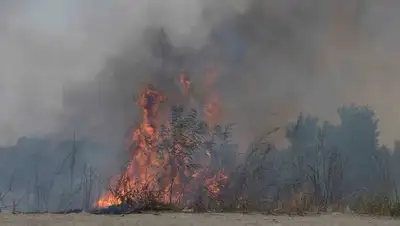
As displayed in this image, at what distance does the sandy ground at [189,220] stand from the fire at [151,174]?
5.63 feet

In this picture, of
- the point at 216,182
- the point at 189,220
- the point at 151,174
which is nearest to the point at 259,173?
the point at 216,182

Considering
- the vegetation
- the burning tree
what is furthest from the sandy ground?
the burning tree

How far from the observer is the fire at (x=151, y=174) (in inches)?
458

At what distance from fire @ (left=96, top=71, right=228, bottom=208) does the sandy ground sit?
5.63 ft

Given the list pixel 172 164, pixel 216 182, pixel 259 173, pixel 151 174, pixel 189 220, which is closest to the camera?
pixel 189 220

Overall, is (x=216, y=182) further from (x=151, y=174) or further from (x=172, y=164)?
→ (x=151, y=174)

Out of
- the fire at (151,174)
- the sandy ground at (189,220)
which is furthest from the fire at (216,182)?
the sandy ground at (189,220)

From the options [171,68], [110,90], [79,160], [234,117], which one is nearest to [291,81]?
[234,117]

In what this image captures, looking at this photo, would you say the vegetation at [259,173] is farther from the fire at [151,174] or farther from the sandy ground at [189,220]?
the sandy ground at [189,220]

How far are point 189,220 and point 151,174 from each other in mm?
4651

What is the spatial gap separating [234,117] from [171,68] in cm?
263

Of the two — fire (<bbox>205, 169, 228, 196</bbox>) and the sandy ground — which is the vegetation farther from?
the sandy ground

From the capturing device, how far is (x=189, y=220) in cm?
869

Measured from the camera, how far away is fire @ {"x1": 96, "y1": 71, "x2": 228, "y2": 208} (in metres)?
11.6
